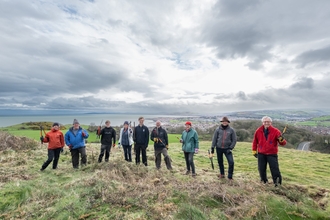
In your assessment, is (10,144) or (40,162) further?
(10,144)

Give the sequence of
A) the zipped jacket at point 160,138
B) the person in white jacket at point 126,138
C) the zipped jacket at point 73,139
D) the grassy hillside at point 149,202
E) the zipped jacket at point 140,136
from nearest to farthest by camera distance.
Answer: the grassy hillside at point 149,202 → the zipped jacket at point 73,139 → the zipped jacket at point 160,138 → the zipped jacket at point 140,136 → the person in white jacket at point 126,138

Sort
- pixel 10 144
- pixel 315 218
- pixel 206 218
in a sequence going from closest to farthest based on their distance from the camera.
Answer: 1. pixel 206 218
2. pixel 315 218
3. pixel 10 144

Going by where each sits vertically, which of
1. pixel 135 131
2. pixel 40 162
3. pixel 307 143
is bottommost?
pixel 307 143

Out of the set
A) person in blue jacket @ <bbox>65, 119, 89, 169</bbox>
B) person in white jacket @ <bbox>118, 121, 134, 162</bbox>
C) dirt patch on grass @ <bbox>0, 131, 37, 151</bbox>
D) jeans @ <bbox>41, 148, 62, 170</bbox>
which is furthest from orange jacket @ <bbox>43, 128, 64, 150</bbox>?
dirt patch on grass @ <bbox>0, 131, 37, 151</bbox>

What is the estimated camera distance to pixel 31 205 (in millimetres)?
4438

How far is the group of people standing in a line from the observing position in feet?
20.7

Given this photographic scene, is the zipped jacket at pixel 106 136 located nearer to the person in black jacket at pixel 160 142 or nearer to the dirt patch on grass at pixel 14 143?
the person in black jacket at pixel 160 142

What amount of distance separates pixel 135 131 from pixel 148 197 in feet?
15.6

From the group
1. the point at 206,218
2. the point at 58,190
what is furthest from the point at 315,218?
the point at 58,190

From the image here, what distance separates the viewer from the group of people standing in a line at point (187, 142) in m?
6.30

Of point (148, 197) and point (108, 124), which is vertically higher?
point (108, 124)

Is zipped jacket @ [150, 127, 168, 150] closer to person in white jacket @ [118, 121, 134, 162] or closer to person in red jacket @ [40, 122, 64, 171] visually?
person in white jacket @ [118, 121, 134, 162]

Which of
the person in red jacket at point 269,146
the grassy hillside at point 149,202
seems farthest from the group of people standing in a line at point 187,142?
the grassy hillside at point 149,202

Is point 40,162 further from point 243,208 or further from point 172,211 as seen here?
point 243,208
